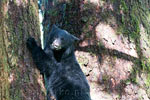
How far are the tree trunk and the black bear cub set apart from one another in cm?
66

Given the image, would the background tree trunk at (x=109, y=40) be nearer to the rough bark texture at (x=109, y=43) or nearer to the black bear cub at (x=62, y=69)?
the rough bark texture at (x=109, y=43)

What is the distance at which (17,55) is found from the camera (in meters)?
3.22

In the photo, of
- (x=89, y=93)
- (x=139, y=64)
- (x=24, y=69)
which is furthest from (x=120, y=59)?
(x=24, y=69)

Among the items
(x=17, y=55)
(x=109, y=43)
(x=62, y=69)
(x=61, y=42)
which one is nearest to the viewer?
(x=17, y=55)

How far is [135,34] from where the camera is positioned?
516 cm

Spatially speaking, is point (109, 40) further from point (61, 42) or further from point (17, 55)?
point (17, 55)

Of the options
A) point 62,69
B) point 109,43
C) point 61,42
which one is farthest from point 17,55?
point 109,43

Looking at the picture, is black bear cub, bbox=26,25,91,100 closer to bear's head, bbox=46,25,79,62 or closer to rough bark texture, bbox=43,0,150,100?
bear's head, bbox=46,25,79,62

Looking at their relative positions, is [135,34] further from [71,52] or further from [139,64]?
[71,52]

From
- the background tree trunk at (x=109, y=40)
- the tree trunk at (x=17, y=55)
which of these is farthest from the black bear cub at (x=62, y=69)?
the tree trunk at (x=17, y=55)

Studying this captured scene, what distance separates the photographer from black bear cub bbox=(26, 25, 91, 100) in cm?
423

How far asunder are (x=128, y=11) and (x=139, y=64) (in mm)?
1127

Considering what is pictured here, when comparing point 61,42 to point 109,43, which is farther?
point 109,43

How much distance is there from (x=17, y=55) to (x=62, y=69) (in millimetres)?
1416
